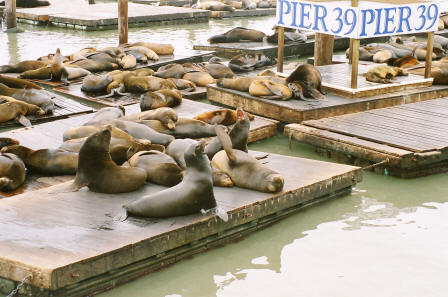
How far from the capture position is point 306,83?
8234mm

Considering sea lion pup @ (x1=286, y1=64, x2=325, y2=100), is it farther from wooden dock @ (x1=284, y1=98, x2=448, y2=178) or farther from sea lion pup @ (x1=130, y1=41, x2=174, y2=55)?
sea lion pup @ (x1=130, y1=41, x2=174, y2=55)

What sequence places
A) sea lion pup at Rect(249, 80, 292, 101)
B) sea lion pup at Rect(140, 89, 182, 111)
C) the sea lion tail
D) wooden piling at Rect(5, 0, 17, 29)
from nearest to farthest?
the sea lion tail < sea lion pup at Rect(140, 89, 182, 111) < sea lion pup at Rect(249, 80, 292, 101) < wooden piling at Rect(5, 0, 17, 29)

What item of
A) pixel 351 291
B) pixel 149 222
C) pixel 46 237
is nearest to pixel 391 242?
pixel 351 291

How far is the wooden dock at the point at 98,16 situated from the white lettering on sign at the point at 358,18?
28.9ft

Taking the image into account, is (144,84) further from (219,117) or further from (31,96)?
(219,117)

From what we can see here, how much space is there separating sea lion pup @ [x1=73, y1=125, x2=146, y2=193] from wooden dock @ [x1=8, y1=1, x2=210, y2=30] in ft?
40.6

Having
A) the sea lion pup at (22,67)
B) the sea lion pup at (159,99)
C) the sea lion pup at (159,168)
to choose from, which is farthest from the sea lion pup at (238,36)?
the sea lion pup at (159,168)

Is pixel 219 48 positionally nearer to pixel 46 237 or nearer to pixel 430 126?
pixel 430 126

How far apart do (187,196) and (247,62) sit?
6412mm

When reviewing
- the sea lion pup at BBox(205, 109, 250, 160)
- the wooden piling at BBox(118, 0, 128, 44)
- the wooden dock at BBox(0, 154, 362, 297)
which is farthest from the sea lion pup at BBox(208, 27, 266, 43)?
the wooden dock at BBox(0, 154, 362, 297)

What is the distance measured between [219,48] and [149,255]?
9.25 m

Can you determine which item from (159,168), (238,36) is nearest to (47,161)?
(159,168)

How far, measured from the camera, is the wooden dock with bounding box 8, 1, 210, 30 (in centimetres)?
1716

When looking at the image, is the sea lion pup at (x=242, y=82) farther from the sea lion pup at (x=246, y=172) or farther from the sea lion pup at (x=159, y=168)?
the sea lion pup at (x=159, y=168)
